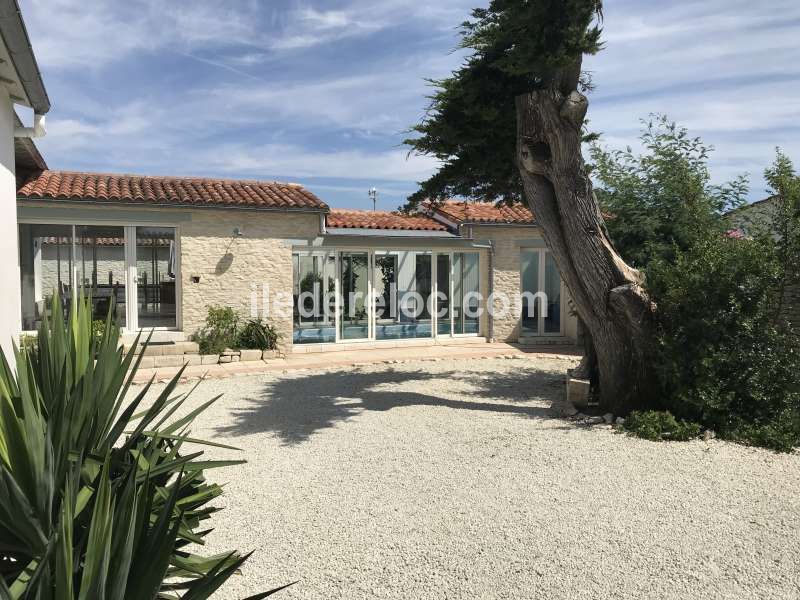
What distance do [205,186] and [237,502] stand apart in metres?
12.4

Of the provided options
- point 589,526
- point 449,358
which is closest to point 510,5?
point 589,526

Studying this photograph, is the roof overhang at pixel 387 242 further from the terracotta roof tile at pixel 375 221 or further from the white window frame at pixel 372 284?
the terracotta roof tile at pixel 375 221

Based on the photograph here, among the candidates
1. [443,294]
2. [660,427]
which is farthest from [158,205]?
[660,427]

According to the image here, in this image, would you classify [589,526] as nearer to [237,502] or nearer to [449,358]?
[237,502]

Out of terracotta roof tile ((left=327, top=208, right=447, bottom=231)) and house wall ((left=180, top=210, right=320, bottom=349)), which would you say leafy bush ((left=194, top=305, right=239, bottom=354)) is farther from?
terracotta roof tile ((left=327, top=208, right=447, bottom=231))

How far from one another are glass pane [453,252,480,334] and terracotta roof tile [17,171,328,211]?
5.16m

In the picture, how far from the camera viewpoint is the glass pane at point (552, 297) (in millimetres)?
19109

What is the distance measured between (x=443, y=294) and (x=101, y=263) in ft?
32.5

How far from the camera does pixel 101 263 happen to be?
46.5 ft

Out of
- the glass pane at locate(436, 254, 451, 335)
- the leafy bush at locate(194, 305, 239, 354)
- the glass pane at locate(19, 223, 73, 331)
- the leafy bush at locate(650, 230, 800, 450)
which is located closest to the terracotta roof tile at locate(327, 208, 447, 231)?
the glass pane at locate(436, 254, 451, 335)

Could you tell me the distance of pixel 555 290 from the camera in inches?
757

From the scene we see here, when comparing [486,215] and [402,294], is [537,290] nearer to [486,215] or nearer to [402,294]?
[486,215]

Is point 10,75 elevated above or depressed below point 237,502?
above

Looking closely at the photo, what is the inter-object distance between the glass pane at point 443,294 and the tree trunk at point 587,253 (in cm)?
889
